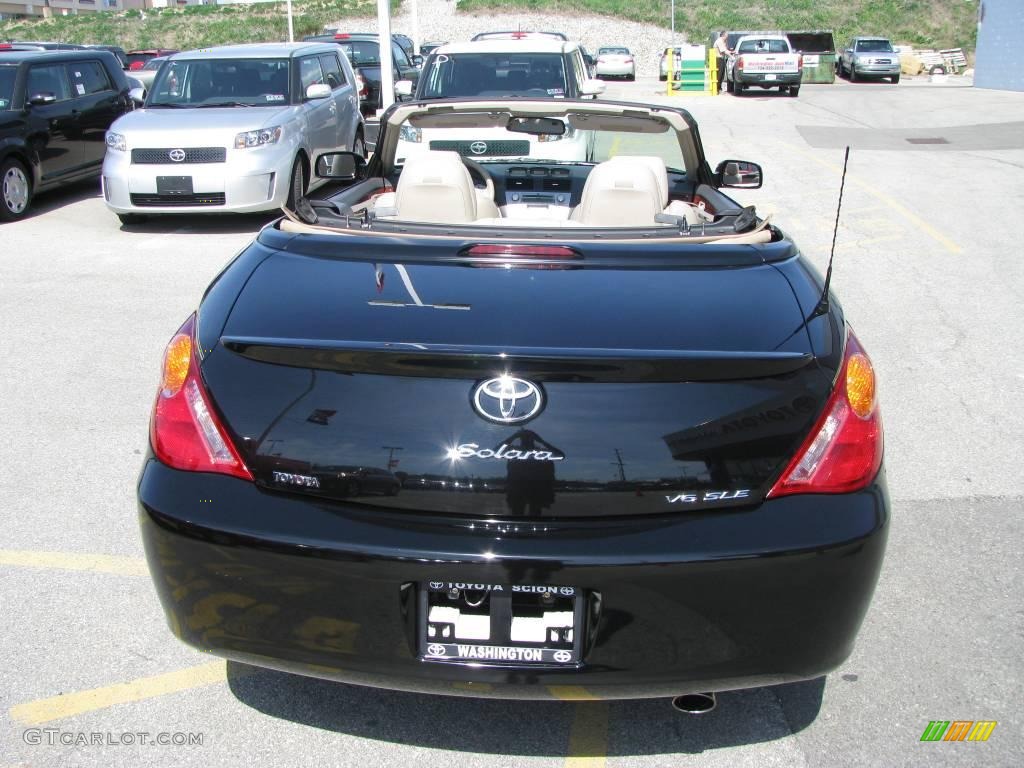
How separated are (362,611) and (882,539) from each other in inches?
48.8

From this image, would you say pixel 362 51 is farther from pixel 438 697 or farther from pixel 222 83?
pixel 438 697

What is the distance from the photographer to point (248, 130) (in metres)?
9.77

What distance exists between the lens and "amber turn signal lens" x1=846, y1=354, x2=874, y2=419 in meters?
2.41

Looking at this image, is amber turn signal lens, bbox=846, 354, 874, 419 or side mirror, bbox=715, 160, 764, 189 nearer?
amber turn signal lens, bbox=846, 354, 874, 419

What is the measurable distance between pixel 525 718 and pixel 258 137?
27.1ft

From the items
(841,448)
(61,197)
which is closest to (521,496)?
(841,448)

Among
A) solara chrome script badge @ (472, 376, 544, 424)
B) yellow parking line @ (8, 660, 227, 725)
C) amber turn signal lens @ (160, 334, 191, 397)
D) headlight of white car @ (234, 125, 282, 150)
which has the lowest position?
yellow parking line @ (8, 660, 227, 725)

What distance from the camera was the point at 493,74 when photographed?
35.6ft

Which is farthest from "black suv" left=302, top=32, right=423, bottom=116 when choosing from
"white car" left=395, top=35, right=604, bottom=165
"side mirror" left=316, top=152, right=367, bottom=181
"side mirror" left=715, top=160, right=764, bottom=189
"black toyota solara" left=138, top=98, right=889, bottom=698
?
"black toyota solara" left=138, top=98, right=889, bottom=698

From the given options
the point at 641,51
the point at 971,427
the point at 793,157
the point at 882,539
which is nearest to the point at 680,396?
the point at 882,539

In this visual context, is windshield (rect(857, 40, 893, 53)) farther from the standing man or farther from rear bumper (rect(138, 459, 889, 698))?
rear bumper (rect(138, 459, 889, 698))

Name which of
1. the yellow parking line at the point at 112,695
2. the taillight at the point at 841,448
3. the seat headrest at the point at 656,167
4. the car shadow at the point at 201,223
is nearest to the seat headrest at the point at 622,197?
the seat headrest at the point at 656,167

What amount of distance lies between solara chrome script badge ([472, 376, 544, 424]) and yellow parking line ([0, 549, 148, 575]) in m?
1.94

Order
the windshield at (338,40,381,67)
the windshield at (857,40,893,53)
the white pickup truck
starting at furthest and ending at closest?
the windshield at (857,40,893,53), the white pickup truck, the windshield at (338,40,381,67)
